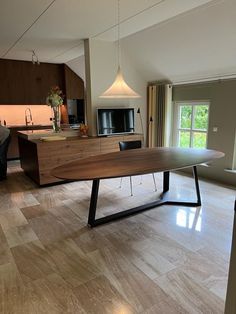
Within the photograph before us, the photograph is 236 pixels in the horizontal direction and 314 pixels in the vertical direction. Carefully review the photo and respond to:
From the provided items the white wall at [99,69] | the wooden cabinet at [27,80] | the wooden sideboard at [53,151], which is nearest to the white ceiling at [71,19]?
the white wall at [99,69]

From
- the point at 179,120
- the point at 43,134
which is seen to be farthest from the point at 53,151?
the point at 179,120

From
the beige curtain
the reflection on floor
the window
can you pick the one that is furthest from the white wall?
the reflection on floor

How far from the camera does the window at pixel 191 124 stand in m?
4.73

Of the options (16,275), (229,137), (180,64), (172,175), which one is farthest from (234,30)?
(16,275)

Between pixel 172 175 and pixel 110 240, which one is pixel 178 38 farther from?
pixel 110 240

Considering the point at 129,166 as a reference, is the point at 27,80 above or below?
above

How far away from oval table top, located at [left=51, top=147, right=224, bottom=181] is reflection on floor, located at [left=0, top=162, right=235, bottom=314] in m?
0.76

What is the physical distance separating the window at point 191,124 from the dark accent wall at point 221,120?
0.19 metres

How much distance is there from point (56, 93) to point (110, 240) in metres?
3.18

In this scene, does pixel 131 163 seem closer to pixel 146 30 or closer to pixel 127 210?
pixel 127 210

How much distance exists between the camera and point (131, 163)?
8.73 feet

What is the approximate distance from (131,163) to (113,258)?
1.01 metres

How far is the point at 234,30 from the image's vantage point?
125 inches

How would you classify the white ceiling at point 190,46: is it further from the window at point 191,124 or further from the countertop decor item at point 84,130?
the countertop decor item at point 84,130
